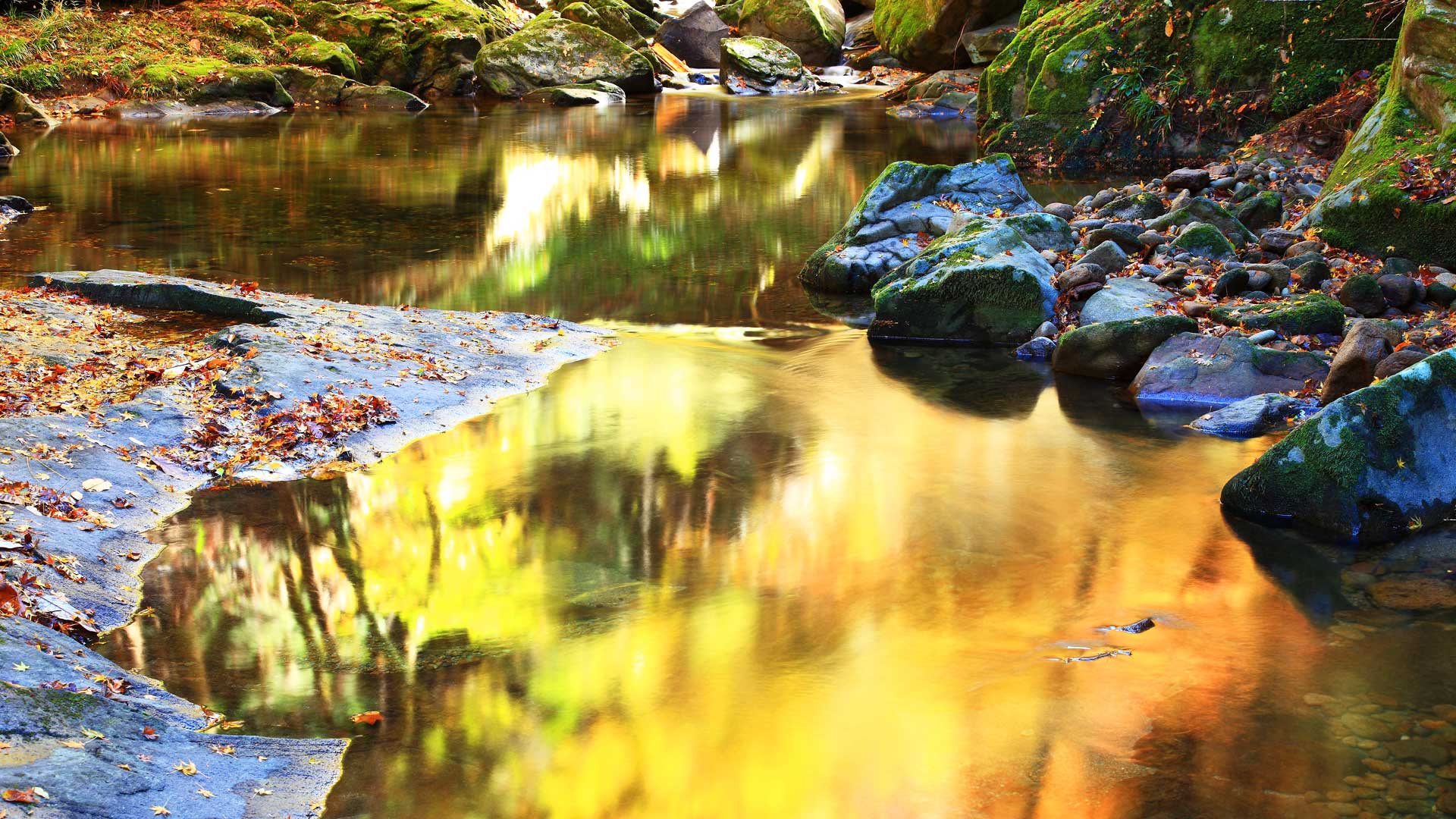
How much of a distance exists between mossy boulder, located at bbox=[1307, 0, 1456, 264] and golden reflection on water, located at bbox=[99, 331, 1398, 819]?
423 cm

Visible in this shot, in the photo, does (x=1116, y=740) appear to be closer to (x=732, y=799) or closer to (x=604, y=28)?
(x=732, y=799)

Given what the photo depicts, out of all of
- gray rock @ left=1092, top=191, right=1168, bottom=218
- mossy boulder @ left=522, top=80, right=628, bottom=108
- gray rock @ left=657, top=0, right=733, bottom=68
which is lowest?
gray rock @ left=1092, top=191, right=1168, bottom=218

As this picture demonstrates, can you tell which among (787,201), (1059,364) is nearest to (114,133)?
(787,201)

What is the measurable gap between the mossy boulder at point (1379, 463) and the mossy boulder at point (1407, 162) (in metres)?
4.61

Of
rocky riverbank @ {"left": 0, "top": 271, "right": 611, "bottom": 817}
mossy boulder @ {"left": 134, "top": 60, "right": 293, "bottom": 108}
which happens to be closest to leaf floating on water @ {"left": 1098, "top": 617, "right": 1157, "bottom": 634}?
rocky riverbank @ {"left": 0, "top": 271, "right": 611, "bottom": 817}

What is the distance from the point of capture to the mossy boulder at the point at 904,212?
11.7 meters

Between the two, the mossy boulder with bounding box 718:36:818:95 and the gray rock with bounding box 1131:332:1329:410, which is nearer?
the gray rock with bounding box 1131:332:1329:410

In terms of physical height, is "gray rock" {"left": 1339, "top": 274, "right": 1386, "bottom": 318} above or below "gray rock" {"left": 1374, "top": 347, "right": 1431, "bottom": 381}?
above

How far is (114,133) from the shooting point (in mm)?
22625

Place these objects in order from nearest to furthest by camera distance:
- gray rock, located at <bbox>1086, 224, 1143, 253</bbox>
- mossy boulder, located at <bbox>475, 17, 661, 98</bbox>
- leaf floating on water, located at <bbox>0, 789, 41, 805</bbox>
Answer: leaf floating on water, located at <bbox>0, 789, 41, 805</bbox>
gray rock, located at <bbox>1086, 224, 1143, 253</bbox>
mossy boulder, located at <bbox>475, 17, 661, 98</bbox>

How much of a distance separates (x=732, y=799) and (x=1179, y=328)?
6142mm

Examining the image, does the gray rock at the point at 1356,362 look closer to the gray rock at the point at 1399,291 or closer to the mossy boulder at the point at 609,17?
the gray rock at the point at 1399,291

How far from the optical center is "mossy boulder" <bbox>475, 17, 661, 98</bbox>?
31328 mm

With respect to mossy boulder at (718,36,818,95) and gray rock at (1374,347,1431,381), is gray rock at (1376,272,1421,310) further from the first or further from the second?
mossy boulder at (718,36,818,95)
